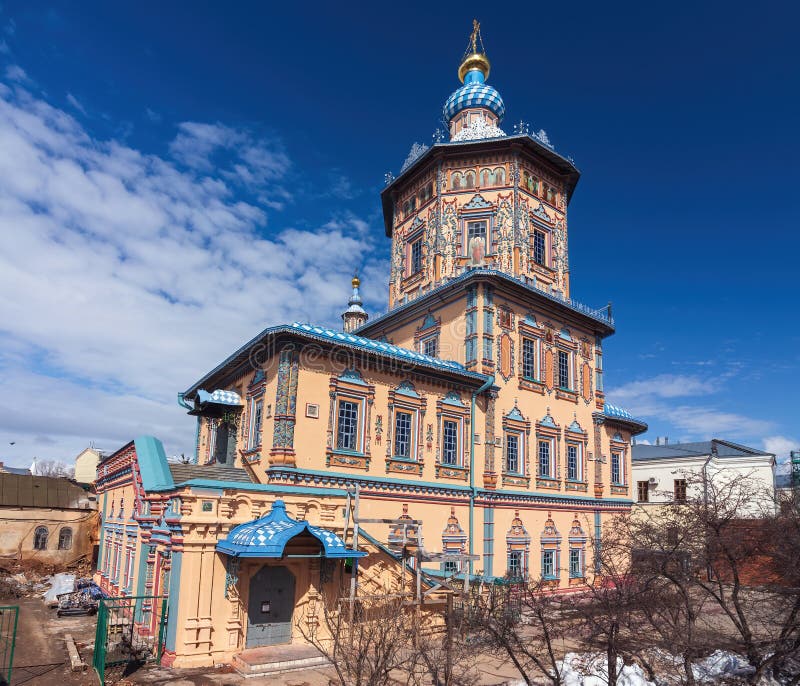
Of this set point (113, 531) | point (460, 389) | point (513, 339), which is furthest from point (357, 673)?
point (113, 531)

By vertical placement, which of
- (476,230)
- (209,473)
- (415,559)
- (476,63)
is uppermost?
(476,63)

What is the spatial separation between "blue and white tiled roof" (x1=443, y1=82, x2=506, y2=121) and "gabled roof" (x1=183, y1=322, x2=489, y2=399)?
42.9ft

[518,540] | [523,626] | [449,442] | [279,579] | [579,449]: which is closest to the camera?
[523,626]

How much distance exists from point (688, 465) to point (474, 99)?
25278mm

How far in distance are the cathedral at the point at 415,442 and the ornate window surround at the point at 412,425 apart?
6 cm

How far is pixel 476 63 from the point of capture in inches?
1170

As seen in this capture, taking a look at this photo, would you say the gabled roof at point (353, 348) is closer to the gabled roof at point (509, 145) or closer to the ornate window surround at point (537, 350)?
the ornate window surround at point (537, 350)

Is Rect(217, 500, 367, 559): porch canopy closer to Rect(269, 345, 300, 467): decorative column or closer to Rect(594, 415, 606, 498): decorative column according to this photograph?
Rect(269, 345, 300, 467): decorative column

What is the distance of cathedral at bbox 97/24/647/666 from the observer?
44.2ft

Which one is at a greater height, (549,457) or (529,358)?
(529,358)

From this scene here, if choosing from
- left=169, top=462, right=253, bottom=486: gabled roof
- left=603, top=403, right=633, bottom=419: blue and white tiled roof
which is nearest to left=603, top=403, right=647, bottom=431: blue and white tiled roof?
left=603, top=403, right=633, bottom=419: blue and white tiled roof

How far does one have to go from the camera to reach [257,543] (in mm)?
12273

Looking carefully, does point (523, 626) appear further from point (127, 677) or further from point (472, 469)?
point (472, 469)

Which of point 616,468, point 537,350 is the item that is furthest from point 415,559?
point 616,468
